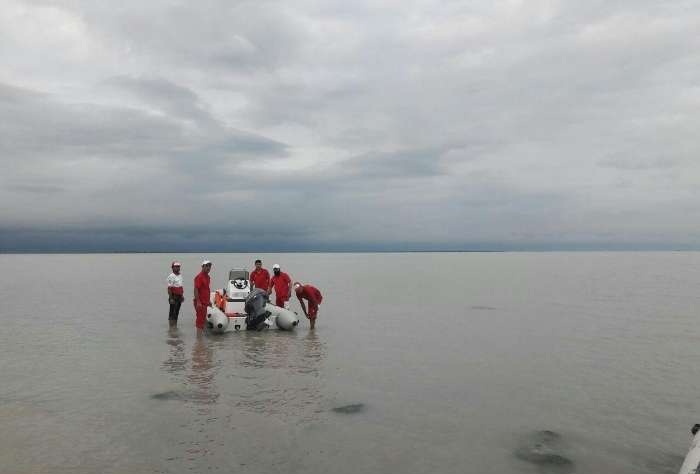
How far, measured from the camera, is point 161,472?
22.9 ft

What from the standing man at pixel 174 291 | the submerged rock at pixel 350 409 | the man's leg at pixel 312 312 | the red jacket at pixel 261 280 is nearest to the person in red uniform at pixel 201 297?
the standing man at pixel 174 291

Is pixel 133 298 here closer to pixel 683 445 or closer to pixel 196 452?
pixel 196 452

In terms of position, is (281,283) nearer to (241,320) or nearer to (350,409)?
(241,320)

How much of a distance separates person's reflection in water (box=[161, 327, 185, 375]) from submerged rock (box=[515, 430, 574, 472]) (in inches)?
322

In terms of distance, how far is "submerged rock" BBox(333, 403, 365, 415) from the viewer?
32.2 feet

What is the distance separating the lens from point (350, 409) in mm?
9977

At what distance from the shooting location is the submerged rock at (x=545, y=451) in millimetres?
7574

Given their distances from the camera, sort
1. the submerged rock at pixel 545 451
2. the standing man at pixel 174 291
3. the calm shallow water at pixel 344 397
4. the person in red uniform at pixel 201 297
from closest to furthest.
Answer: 1. the submerged rock at pixel 545 451
2. the calm shallow water at pixel 344 397
3. the person in red uniform at pixel 201 297
4. the standing man at pixel 174 291

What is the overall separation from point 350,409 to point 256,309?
29.7ft

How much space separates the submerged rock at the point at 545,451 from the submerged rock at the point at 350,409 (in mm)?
3031

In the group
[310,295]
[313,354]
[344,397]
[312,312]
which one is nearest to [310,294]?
[310,295]

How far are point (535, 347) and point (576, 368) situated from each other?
2931 millimetres

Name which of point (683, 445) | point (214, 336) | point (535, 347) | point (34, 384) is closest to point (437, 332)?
point (535, 347)

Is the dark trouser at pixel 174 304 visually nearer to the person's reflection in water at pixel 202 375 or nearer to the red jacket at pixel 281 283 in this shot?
the person's reflection in water at pixel 202 375
